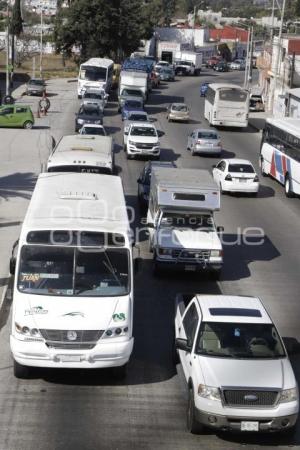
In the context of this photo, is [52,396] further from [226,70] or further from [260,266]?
[226,70]

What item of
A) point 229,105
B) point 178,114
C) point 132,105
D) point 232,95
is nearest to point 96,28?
point 178,114

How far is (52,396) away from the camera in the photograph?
49.0 feet

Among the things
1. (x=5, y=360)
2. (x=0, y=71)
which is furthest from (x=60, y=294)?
(x=0, y=71)

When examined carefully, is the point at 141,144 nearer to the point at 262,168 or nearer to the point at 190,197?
the point at 262,168

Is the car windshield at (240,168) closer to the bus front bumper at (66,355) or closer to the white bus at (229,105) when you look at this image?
the white bus at (229,105)

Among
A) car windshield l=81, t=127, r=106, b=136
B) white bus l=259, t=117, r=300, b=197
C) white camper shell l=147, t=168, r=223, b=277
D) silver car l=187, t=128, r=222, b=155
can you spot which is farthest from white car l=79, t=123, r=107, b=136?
white camper shell l=147, t=168, r=223, b=277

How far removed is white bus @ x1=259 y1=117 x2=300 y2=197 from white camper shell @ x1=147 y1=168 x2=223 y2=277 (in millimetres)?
12672

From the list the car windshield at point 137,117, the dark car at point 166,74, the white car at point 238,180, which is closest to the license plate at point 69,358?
the white car at point 238,180

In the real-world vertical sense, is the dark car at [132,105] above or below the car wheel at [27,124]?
below

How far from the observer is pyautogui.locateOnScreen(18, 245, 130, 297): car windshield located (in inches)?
608

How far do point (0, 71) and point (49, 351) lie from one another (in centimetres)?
8979

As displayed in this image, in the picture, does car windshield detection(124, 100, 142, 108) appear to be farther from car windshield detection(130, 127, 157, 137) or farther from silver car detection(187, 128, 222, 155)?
car windshield detection(130, 127, 157, 137)

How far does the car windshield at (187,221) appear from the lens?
936 inches

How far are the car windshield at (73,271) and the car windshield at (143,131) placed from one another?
30312 millimetres
